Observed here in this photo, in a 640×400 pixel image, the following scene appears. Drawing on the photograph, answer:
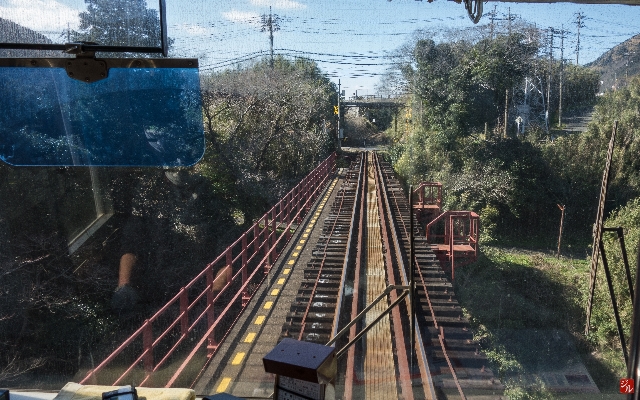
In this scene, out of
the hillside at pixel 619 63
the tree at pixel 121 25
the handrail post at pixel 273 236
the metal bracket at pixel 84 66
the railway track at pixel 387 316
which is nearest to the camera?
the metal bracket at pixel 84 66

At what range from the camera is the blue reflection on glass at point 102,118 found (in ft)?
7.04

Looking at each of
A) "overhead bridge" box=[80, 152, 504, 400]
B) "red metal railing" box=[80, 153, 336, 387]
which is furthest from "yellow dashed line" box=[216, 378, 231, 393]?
"red metal railing" box=[80, 153, 336, 387]

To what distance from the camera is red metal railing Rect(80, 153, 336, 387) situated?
9.12 feet

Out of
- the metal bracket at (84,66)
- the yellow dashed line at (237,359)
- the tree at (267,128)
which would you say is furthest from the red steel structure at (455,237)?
the metal bracket at (84,66)

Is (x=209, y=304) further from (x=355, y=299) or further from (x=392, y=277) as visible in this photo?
(x=392, y=277)

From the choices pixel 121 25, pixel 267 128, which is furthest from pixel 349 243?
pixel 121 25

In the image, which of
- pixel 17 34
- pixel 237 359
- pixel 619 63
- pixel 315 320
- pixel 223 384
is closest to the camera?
pixel 17 34

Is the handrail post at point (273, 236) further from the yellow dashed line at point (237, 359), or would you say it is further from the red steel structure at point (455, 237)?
the red steel structure at point (455, 237)

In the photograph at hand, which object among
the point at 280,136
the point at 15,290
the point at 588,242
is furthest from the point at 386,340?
the point at 15,290

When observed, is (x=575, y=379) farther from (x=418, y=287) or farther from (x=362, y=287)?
(x=362, y=287)

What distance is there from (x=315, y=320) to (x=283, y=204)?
85 cm

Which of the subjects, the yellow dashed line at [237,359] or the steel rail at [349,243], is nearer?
the yellow dashed line at [237,359]

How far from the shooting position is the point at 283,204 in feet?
11.3

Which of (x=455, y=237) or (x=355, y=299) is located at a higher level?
(x=455, y=237)
